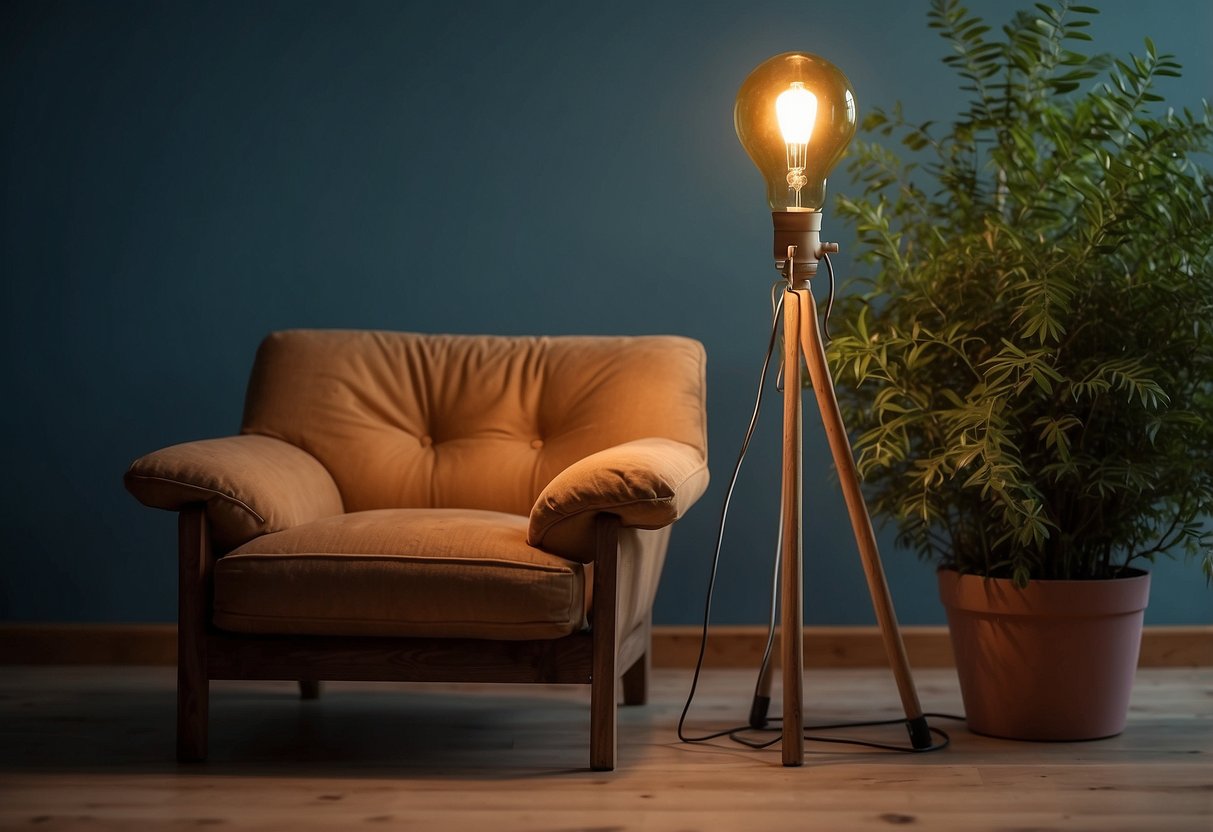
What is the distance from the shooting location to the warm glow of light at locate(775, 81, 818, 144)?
2246 mm

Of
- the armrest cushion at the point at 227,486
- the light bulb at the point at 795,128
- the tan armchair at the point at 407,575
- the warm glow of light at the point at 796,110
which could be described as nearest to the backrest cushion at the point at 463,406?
the tan armchair at the point at 407,575

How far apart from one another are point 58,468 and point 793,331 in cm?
192

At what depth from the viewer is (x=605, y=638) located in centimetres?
214

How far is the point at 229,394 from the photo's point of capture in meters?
A: 3.17

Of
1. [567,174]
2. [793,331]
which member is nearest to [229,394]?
[567,174]

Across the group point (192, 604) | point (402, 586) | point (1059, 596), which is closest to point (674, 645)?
point (1059, 596)

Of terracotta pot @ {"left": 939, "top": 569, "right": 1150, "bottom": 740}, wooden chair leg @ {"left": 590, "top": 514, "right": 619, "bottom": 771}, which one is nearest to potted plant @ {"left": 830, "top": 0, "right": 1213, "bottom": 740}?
terracotta pot @ {"left": 939, "top": 569, "right": 1150, "bottom": 740}

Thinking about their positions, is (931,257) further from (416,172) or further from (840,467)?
(416,172)

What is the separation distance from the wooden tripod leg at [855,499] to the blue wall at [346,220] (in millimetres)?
817

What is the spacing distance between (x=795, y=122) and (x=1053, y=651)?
107cm

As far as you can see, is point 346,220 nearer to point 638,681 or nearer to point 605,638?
point 638,681

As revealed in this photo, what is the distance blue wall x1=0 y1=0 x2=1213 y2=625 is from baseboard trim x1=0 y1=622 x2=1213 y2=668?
0.05 meters

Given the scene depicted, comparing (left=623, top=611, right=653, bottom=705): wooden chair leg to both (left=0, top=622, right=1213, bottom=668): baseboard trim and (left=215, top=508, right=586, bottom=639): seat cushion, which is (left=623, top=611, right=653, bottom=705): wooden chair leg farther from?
(left=215, top=508, right=586, bottom=639): seat cushion

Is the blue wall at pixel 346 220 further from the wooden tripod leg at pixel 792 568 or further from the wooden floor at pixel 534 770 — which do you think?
the wooden tripod leg at pixel 792 568
